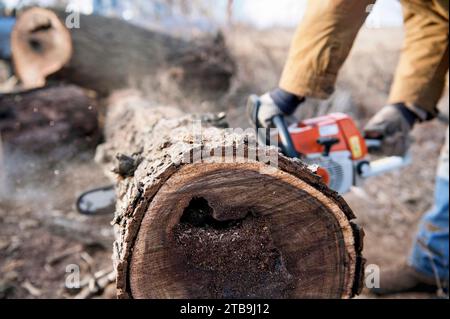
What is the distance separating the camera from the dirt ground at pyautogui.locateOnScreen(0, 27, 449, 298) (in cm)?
254

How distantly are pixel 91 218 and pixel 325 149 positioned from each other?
1.95 m

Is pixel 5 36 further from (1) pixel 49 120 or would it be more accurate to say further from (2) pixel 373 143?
(2) pixel 373 143

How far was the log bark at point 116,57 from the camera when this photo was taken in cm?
409

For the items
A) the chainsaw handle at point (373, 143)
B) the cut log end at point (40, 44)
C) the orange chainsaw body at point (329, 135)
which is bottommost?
the chainsaw handle at point (373, 143)

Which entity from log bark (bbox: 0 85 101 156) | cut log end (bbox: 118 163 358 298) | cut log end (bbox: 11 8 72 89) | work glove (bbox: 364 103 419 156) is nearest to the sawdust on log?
cut log end (bbox: 118 163 358 298)

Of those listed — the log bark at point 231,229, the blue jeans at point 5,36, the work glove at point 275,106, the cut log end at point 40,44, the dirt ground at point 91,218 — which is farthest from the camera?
the blue jeans at point 5,36

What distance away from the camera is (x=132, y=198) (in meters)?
1.20

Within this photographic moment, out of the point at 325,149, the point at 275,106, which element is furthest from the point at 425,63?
the point at 275,106

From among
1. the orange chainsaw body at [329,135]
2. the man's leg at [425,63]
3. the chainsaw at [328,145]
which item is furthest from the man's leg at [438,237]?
the orange chainsaw body at [329,135]

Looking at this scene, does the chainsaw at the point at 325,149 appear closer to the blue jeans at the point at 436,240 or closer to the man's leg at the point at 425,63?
the man's leg at the point at 425,63

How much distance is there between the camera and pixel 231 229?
4.31 ft

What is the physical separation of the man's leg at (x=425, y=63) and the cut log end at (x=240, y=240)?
1.37 metres

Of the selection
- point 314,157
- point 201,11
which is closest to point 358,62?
point 201,11
